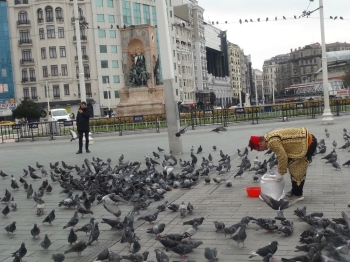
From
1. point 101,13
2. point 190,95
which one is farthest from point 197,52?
point 101,13

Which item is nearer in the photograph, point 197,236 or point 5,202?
point 197,236

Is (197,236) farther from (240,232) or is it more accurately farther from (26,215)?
(26,215)

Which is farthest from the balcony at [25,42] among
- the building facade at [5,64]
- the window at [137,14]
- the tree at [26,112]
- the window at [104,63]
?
the window at [137,14]

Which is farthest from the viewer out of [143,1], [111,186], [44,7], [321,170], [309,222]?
[143,1]

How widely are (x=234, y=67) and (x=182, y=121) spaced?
10537cm

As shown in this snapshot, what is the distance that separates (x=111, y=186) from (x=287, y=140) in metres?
3.41

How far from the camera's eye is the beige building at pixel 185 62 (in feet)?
263

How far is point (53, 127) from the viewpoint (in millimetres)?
28031

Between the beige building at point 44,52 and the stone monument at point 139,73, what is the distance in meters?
30.7

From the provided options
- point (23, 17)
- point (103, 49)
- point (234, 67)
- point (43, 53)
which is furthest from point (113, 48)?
point (234, 67)

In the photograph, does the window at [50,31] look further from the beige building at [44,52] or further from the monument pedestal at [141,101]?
the monument pedestal at [141,101]

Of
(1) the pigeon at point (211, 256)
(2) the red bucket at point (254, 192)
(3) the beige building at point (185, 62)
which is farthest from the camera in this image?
(3) the beige building at point (185, 62)

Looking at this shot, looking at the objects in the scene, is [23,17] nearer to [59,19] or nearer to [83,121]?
[59,19]

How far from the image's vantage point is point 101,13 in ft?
220
